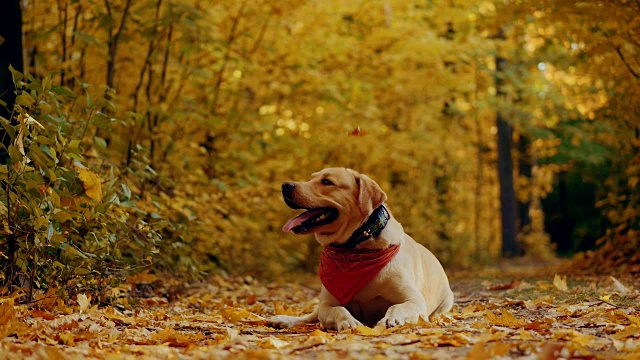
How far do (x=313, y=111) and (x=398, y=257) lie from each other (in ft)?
22.9

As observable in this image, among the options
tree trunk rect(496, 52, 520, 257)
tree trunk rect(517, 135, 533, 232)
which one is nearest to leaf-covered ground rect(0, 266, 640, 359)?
tree trunk rect(496, 52, 520, 257)

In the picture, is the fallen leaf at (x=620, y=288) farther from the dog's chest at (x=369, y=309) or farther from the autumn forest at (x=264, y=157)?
Answer: the dog's chest at (x=369, y=309)

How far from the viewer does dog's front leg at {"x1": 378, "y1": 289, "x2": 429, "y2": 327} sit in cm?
420

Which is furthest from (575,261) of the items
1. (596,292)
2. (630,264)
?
(596,292)

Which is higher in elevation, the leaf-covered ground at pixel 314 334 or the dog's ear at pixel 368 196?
Answer: the dog's ear at pixel 368 196

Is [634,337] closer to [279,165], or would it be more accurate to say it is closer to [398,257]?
[398,257]

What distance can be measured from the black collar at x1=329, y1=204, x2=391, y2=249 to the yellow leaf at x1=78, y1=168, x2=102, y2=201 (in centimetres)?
167

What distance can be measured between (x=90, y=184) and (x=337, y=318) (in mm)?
1863

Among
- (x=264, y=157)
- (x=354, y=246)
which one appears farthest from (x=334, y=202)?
(x=264, y=157)

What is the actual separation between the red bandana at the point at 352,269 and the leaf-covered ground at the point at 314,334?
327mm

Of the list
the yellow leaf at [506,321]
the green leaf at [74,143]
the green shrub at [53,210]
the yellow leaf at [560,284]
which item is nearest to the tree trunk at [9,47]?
the green shrub at [53,210]

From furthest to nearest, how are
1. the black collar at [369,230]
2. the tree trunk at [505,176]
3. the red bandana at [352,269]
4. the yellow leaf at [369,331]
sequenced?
the tree trunk at [505,176]
the black collar at [369,230]
the red bandana at [352,269]
the yellow leaf at [369,331]

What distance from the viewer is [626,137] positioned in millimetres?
9430

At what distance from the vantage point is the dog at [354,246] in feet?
15.1
